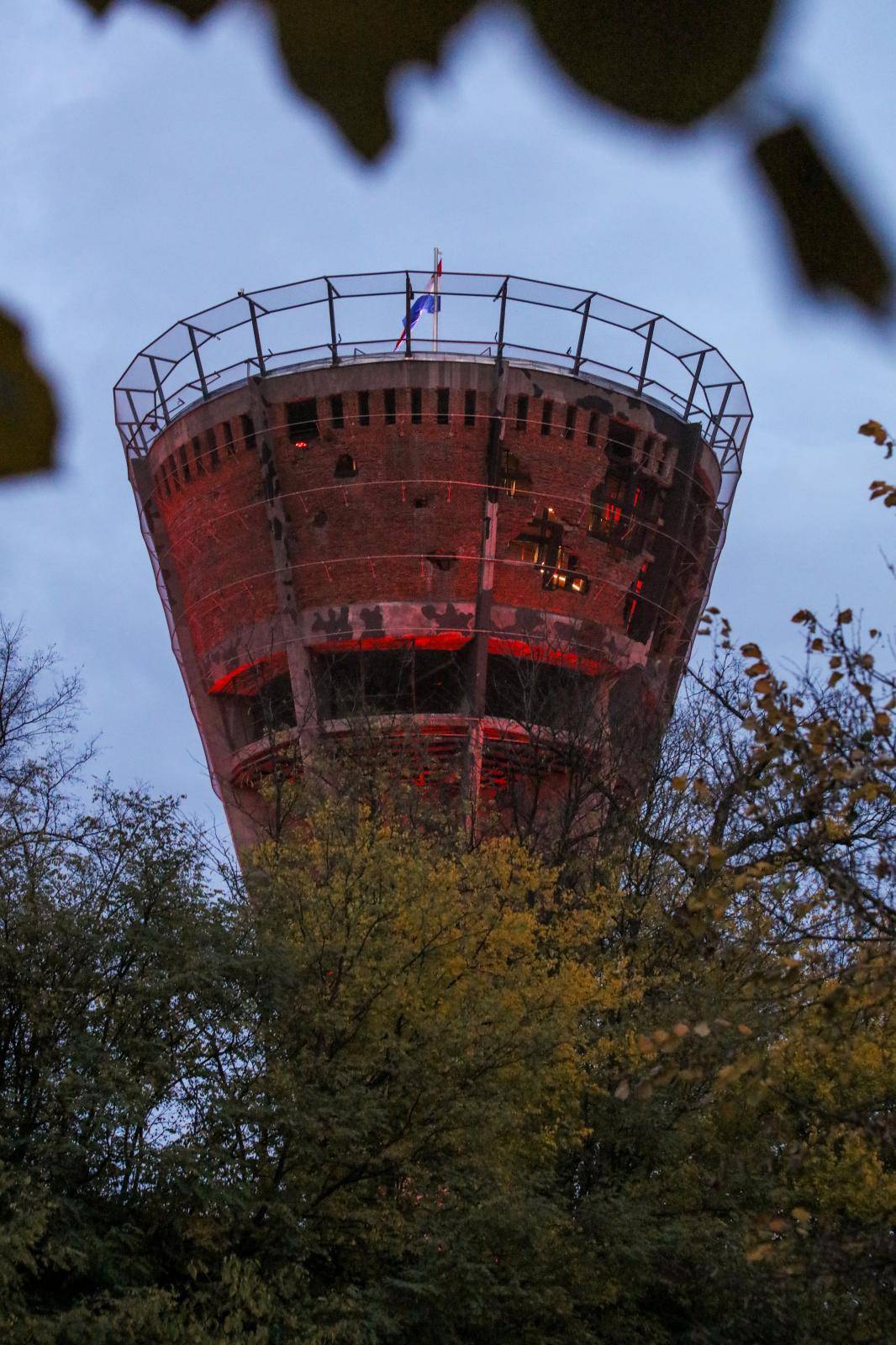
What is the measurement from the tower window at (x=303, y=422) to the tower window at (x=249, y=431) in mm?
631

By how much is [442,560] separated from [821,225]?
26.5m

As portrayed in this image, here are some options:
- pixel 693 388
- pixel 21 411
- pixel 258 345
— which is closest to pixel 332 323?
pixel 258 345

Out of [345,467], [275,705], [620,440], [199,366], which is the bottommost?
[275,705]

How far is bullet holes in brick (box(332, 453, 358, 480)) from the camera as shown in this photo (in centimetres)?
2705

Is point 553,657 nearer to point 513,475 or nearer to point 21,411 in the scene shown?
point 513,475

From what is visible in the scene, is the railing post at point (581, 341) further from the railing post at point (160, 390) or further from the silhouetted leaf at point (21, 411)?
the silhouetted leaf at point (21, 411)

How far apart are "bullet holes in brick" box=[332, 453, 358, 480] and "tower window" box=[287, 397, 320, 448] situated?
1.95 ft

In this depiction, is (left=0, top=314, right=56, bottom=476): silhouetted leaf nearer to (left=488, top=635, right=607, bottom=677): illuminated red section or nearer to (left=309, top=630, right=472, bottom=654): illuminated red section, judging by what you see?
(left=309, top=630, right=472, bottom=654): illuminated red section

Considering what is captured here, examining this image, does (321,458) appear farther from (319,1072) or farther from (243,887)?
(319,1072)

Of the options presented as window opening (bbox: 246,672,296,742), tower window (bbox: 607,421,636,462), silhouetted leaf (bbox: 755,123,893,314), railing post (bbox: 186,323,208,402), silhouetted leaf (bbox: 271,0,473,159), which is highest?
railing post (bbox: 186,323,208,402)

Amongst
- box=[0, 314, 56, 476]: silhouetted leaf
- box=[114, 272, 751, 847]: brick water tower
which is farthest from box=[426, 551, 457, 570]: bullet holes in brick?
box=[0, 314, 56, 476]: silhouetted leaf

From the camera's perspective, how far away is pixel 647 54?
1.94 ft

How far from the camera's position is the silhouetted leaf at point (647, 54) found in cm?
59

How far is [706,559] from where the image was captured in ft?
96.7
